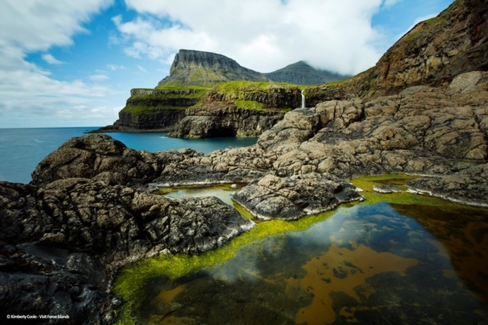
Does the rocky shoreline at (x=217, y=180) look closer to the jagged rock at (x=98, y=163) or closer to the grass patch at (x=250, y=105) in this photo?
the jagged rock at (x=98, y=163)

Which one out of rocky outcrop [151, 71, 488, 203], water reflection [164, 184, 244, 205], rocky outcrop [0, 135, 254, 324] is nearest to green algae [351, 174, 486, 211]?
rocky outcrop [151, 71, 488, 203]

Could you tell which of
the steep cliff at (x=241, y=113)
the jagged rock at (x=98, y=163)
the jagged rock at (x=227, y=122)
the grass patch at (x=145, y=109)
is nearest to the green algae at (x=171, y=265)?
the jagged rock at (x=98, y=163)

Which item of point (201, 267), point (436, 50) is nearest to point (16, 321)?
point (201, 267)

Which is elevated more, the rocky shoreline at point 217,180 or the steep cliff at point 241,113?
the steep cliff at point 241,113

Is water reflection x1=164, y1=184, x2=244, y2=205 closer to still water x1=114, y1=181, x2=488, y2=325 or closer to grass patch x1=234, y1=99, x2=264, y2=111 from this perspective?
still water x1=114, y1=181, x2=488, y2=325

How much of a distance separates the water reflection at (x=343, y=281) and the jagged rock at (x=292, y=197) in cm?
273

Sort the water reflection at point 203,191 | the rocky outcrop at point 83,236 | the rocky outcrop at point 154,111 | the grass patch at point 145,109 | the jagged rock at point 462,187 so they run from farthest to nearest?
the grass patch at point 145,109, the rocky outcrop at point 154,111, the water reflection at point 203,191, the jagged rock at point 462,187, the rocky outcrop at point 83,236

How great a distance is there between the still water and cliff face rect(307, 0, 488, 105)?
142 ft

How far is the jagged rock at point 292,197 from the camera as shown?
58.6ft

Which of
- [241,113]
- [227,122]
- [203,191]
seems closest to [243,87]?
[241,113]

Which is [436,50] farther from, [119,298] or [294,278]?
[119,298]

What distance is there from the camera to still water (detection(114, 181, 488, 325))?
29.0 feet

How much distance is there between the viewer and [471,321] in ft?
27.1

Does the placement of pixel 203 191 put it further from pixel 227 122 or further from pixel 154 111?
pixel 154 111
